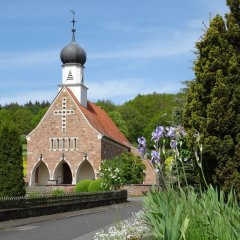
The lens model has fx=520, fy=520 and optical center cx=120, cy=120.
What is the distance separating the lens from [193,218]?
6.97 m

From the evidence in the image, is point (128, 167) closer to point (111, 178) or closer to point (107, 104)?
point (111, 178)

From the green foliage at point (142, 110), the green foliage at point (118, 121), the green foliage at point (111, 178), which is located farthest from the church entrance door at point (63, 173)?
the green foliage at point (142, 110)

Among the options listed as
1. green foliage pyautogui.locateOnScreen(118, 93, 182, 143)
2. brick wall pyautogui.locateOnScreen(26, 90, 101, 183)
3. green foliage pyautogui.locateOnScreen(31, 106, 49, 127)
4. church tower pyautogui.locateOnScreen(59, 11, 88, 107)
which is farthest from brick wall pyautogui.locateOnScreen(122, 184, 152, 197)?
green foliage pyautogui.locateOnScreen(31, 106, 49, 127)

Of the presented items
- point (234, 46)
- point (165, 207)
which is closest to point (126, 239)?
point (165, 207)

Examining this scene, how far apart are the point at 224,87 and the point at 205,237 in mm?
7537

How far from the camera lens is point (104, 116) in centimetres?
7594

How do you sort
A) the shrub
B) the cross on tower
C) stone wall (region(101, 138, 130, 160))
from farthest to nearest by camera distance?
the cross on tower → stone wall (region(101, 138, 130, 160)) → the shrub

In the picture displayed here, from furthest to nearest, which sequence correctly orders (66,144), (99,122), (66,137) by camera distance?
(99,122) < (66,137) < (66,144)

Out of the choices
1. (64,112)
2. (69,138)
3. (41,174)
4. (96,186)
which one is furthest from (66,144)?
(96,186)

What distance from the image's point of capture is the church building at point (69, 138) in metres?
64.2

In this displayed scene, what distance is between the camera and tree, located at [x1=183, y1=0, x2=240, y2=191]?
522 inches

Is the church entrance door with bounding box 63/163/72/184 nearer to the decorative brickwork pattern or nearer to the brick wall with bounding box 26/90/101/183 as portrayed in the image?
the decorative brickwork pattern

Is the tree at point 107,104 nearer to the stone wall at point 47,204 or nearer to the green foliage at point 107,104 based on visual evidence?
the green foliage at point 107,104

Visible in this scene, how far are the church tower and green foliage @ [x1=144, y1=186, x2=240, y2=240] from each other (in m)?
61.1
